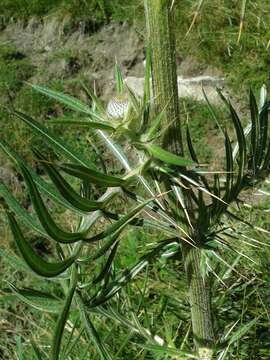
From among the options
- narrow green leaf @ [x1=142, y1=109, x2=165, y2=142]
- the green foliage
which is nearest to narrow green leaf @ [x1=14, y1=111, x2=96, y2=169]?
the green foliage

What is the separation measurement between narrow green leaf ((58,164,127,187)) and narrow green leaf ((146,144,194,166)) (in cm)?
7

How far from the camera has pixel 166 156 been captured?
0.89 metres

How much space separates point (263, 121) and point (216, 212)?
8.2 inches

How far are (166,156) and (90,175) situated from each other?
A: 11 cm

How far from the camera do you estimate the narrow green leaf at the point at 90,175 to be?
0.84 meters

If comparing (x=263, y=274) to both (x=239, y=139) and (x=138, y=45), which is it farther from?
(x=138, y=45)

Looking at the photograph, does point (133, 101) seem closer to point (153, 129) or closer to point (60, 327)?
point (153, 129)

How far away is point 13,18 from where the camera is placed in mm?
4258

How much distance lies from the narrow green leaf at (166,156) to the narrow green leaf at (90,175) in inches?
2.6

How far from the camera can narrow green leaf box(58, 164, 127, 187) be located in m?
0.84

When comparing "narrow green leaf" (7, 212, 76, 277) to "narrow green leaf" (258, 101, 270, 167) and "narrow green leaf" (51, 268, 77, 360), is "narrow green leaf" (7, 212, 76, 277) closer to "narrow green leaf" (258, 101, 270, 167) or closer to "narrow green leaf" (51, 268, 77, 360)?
"narrow green leaf" (51, 268, 77, 360)

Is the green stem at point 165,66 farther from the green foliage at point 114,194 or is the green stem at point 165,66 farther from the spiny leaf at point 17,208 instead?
the spiny leaf at point 17,208

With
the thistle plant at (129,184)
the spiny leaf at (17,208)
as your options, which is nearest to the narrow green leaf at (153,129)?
the thistle plant at (129,184)

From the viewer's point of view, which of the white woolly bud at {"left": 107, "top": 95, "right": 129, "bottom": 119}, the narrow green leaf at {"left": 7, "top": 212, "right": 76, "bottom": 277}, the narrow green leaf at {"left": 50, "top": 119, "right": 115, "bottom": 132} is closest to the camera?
the narrow green leaf at {"left": 7, "top": 212, "right": 76, "bottom": 277}
